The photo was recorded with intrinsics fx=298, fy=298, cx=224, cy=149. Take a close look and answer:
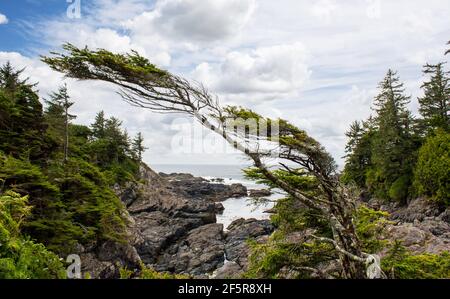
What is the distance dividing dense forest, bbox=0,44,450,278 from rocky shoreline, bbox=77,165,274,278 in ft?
4.97

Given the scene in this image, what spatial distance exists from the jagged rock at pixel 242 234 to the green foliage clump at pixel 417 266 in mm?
18876

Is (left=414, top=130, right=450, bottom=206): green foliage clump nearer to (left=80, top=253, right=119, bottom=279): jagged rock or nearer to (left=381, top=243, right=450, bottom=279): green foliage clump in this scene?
(left=381, top=243, right=450, bottom=279): green foliage clump

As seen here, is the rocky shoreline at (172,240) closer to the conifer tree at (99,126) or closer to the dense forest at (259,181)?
the dense forest at (259,181)

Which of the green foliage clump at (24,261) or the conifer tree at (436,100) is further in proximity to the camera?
the conifer tree at (436,100)

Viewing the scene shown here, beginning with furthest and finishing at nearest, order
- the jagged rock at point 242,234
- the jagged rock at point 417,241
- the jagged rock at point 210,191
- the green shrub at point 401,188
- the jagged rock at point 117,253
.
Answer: the jagged rock at point 210,191
the green shrub at point 401,188
the jagged rock at point 242,234
the jagged rock at point 117,253
the jagged rock at point 417,241

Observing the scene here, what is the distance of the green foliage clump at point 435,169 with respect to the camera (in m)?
26.7

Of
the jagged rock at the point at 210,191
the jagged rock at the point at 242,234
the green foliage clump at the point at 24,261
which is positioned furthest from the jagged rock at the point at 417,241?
the jagged rock at the point at 210,191

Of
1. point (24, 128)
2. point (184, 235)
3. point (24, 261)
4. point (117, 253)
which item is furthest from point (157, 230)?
point (24, 261)

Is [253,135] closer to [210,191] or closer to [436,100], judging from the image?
[436,100]

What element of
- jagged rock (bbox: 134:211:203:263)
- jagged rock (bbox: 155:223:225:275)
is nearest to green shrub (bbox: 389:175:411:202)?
jagged rock (bbox: 155:223:225:275)

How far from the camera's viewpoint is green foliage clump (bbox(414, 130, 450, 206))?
87.6 ft

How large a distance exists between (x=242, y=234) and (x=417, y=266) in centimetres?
2434

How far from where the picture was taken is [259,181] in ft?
29.1

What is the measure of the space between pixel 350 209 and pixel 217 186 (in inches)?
2543
